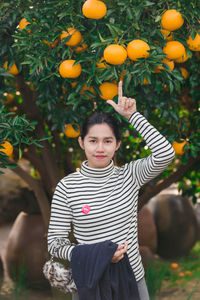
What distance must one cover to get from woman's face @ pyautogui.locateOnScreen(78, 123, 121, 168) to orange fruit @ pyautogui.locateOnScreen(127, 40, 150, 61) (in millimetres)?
378

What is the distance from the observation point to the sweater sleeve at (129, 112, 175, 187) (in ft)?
7.00

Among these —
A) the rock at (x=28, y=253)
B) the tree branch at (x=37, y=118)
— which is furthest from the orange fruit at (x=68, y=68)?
the rock at (x=28, y=253)

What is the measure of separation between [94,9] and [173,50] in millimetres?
476

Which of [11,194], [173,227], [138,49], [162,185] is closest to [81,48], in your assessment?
[138,49]

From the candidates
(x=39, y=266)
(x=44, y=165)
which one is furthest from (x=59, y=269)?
(x=39, y=266)

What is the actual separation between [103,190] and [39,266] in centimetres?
275

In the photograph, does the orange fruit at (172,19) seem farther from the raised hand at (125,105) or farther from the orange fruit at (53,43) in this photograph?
the orange fruit at (53,43)

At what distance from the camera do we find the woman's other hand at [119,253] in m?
1.99

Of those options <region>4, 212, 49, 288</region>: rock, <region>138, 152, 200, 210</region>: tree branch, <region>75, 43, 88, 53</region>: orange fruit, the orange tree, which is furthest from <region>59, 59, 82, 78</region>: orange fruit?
<region>4, 212, 49, 288</region>: rock

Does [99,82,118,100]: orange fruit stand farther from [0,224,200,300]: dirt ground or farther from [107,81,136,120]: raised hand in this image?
[0,224,200,300]: dirt ground

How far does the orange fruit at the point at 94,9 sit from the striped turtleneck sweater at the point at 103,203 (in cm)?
56

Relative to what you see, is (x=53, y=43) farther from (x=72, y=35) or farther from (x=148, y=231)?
(x=148, y=231)

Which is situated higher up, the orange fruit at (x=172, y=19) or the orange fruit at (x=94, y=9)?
the orange fruit at (x=94, y=9)

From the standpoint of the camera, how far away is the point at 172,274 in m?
5.19
